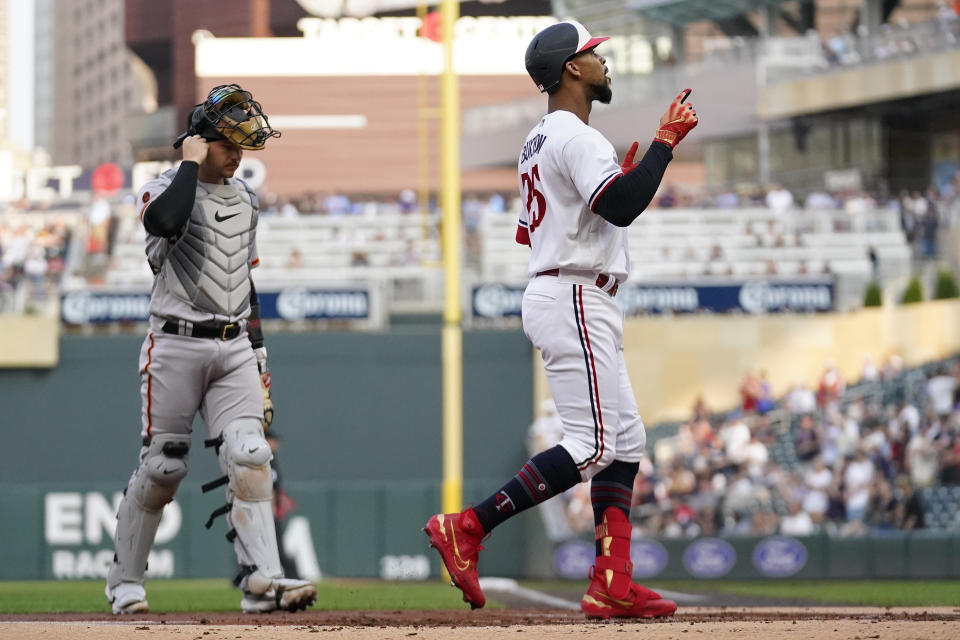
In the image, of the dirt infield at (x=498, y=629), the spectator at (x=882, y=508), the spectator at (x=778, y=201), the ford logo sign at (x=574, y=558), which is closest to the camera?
the dirt infield at (x=498, y=629)

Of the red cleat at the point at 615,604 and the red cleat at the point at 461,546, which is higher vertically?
the red cleat at the point at 461,546

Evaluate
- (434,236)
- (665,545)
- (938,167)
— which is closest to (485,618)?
(665,545)

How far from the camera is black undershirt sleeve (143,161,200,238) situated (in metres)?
5.87

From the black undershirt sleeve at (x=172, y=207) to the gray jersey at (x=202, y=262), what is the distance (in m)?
0.13

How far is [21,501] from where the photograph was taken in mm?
17297

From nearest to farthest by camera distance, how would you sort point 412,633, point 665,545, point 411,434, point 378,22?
point 412,633 → point 665,545 → point 411,434 → point 378,22

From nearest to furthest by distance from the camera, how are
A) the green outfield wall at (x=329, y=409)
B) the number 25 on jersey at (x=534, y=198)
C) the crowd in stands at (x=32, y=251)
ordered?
1. the number 25 on jersey at (x=534, y=198)
2. the green outfield wall at (x=329, y=409)
3. the crowd in stands at (x=32, y=251)

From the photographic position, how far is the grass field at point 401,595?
25.4 ft

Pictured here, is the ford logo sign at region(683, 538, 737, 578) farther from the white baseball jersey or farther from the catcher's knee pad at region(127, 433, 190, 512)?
the white baseball jersey

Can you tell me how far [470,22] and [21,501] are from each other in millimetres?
43250

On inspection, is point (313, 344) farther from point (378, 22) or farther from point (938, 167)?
point (378, 22)

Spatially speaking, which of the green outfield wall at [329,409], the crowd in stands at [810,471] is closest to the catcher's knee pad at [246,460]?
the crowd in stands at [810,471]

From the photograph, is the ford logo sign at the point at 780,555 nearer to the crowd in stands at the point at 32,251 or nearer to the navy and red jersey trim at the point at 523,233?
the navy and red jersey trim at the point at 523,233

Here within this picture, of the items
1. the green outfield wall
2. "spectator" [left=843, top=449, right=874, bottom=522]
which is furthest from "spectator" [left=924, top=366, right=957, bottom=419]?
the green outfield wall
